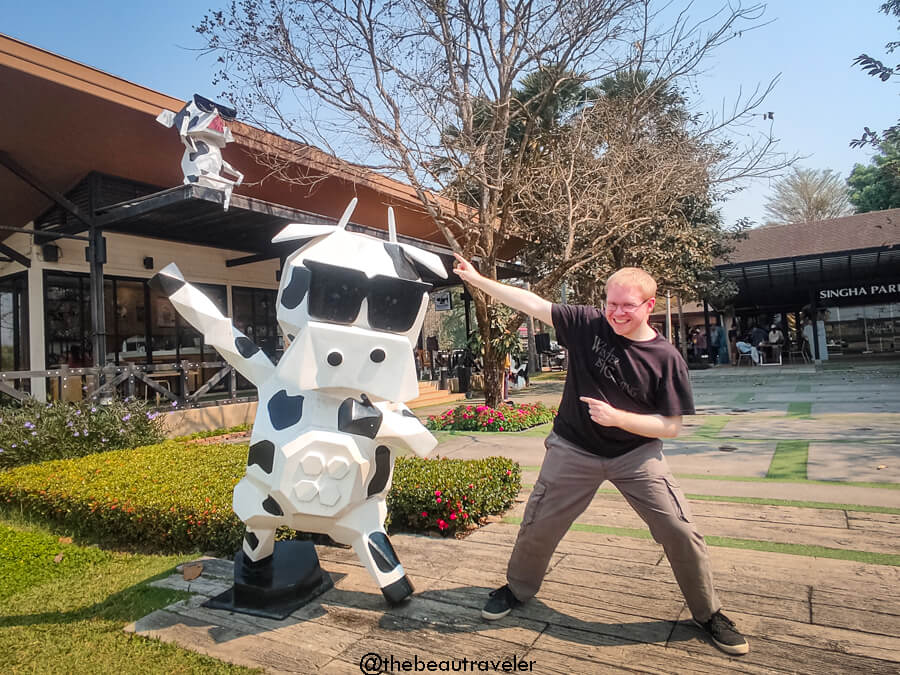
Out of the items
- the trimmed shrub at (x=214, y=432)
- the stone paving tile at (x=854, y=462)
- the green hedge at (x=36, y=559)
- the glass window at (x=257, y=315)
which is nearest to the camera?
the green hedge at (x=36, y=559)

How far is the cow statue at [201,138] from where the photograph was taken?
8.23 metres

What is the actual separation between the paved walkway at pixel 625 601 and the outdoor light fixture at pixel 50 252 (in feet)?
31.7

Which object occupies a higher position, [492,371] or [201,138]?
[201,138]

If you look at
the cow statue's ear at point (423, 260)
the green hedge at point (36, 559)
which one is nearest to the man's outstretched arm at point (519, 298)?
the cow statue's ear at point (423, 260)

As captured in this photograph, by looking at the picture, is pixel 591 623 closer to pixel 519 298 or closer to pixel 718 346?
pixel 519 298

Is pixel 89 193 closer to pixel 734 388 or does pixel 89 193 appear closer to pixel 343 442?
pixel 343 442

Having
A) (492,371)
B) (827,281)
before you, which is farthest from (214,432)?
(827,281)

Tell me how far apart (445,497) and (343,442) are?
1718 millimetres

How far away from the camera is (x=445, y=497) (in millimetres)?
4254

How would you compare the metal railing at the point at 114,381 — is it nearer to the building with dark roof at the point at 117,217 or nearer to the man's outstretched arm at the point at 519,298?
the building with dark roof at the point at 117,217

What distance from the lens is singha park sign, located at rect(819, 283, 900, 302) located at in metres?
22.0

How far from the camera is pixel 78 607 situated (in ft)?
11.0

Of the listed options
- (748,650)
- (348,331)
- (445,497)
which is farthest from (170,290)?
(748,650)

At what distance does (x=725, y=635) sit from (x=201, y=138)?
886 centimetres
